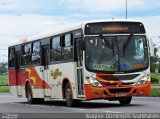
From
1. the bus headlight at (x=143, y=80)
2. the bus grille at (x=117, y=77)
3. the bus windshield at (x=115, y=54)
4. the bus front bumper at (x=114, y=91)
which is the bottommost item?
the bus front bumper at (x=114, y=91)

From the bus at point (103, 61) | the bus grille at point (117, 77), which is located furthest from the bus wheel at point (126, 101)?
the bus grille at point (117, 77)

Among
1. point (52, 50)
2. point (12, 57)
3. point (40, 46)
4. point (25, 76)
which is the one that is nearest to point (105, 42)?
point (52, 50)

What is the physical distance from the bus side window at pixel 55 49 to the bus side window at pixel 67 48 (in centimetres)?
58

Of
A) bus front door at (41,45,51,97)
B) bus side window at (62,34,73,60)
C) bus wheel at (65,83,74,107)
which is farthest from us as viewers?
bus front door at (41,45,51,97)

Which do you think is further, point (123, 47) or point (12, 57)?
point (12, 57)

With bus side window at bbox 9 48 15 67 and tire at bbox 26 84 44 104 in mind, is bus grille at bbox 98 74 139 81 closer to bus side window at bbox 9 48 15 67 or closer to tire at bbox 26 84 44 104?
tire at bbox 26 84 44 104

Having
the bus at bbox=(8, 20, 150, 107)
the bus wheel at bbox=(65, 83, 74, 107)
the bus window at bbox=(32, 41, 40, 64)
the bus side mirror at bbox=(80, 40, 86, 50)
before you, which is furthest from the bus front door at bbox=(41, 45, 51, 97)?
the bus side mirror at bbox=(80, 40, 86, 50)

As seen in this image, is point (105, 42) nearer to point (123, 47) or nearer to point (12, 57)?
point (123, 47)

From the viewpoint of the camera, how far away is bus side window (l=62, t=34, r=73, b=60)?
22.0m

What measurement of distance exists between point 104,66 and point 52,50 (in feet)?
13.1

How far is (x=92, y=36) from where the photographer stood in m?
21.0

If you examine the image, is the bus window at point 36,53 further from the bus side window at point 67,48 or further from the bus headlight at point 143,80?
the bus headlight at point 143,80

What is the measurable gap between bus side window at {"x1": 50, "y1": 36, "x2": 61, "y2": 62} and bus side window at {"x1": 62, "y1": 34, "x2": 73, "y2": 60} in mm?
582

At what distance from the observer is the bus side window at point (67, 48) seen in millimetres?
21984
